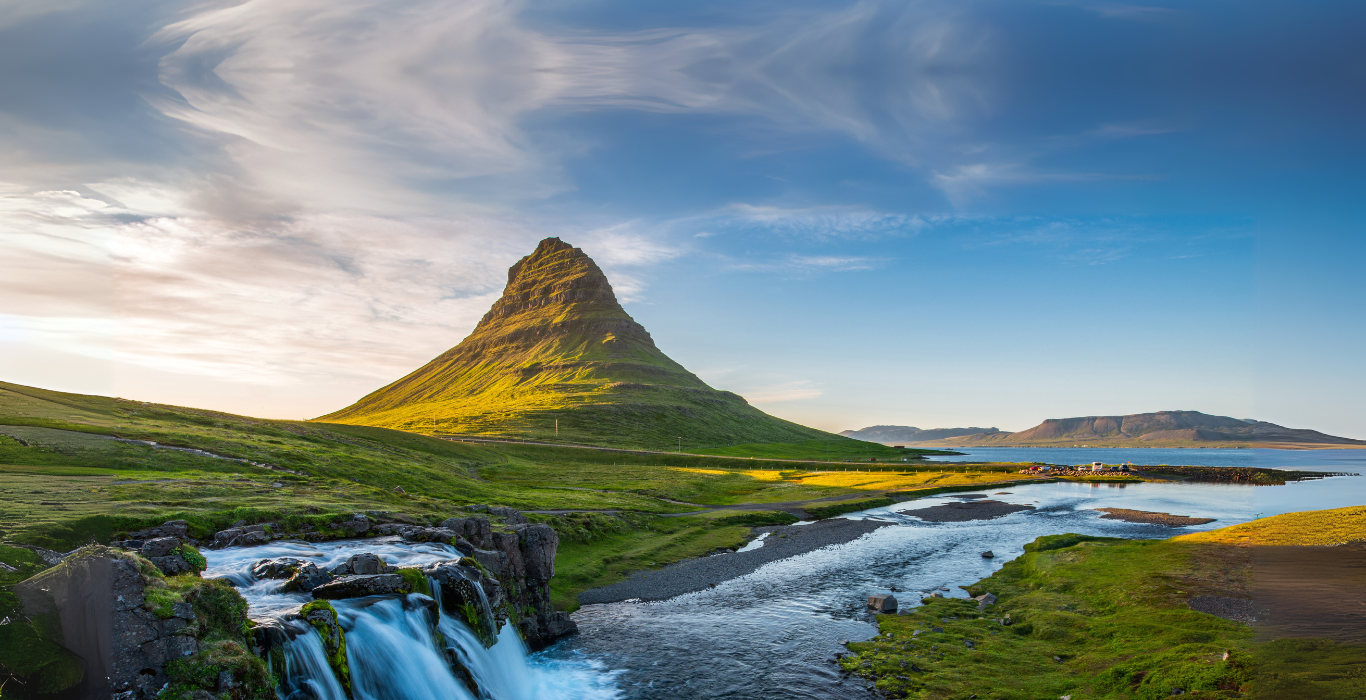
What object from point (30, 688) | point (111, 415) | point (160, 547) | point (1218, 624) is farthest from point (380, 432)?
point (1218, 624)

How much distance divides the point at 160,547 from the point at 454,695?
1280cm

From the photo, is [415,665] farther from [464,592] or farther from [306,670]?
[464,592]

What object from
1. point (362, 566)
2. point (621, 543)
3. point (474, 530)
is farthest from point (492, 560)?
point (621, 543)

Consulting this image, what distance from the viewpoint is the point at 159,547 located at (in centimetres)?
2377

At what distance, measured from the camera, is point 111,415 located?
79500 mm

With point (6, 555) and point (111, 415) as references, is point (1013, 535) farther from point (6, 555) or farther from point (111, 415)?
point (111, 415)

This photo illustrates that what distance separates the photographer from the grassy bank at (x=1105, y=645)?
2239 cm

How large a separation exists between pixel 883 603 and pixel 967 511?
6423cm

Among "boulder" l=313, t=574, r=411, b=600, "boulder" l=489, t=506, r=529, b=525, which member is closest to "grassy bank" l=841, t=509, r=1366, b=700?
"boulder" l=313, t=574, r=411, b=600

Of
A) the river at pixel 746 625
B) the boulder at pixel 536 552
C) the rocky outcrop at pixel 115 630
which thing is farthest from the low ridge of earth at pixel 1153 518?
the rocky outcrop at pixel 115 630

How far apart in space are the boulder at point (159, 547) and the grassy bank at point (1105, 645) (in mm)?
29667

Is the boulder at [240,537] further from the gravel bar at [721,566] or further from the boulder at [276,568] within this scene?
the gravel bar at [721,566]

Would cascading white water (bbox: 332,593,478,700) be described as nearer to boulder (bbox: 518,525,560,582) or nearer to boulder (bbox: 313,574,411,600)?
boulder (bbox: 313,574,411,600)

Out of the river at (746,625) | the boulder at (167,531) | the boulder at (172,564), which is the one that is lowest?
the river at (746,625)
